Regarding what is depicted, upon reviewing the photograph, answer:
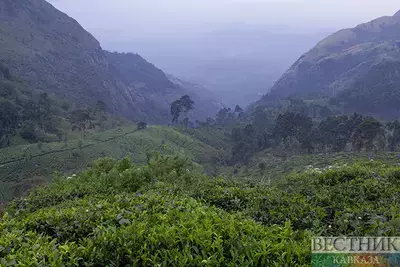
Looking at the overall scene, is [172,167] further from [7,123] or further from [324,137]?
[7,123]

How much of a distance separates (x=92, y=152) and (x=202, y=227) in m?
64.2

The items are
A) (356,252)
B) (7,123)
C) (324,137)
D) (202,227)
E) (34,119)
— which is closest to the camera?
(356,252)

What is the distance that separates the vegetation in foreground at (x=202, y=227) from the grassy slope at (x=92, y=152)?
3419cm

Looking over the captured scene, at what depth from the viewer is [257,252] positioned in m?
3.54

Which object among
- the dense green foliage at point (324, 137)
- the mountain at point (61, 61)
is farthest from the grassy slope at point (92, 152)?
the mountain at point (61, 61)

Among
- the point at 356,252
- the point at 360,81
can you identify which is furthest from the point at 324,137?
the point at 360,81

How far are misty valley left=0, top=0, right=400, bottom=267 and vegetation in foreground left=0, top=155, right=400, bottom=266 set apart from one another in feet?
0.06

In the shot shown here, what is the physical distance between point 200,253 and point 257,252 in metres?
0.58

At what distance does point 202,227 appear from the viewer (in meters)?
4.05

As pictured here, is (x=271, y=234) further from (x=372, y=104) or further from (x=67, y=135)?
(x=372, y=104)

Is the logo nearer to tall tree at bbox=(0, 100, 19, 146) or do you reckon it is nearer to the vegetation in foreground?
the vegetation in foreground

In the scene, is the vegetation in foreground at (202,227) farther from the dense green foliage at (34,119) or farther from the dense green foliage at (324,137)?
the dense green foliage at (34,119)

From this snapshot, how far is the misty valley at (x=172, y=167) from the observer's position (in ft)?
12.5

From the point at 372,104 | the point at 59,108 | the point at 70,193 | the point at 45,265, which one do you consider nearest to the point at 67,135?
the point at 59,108
